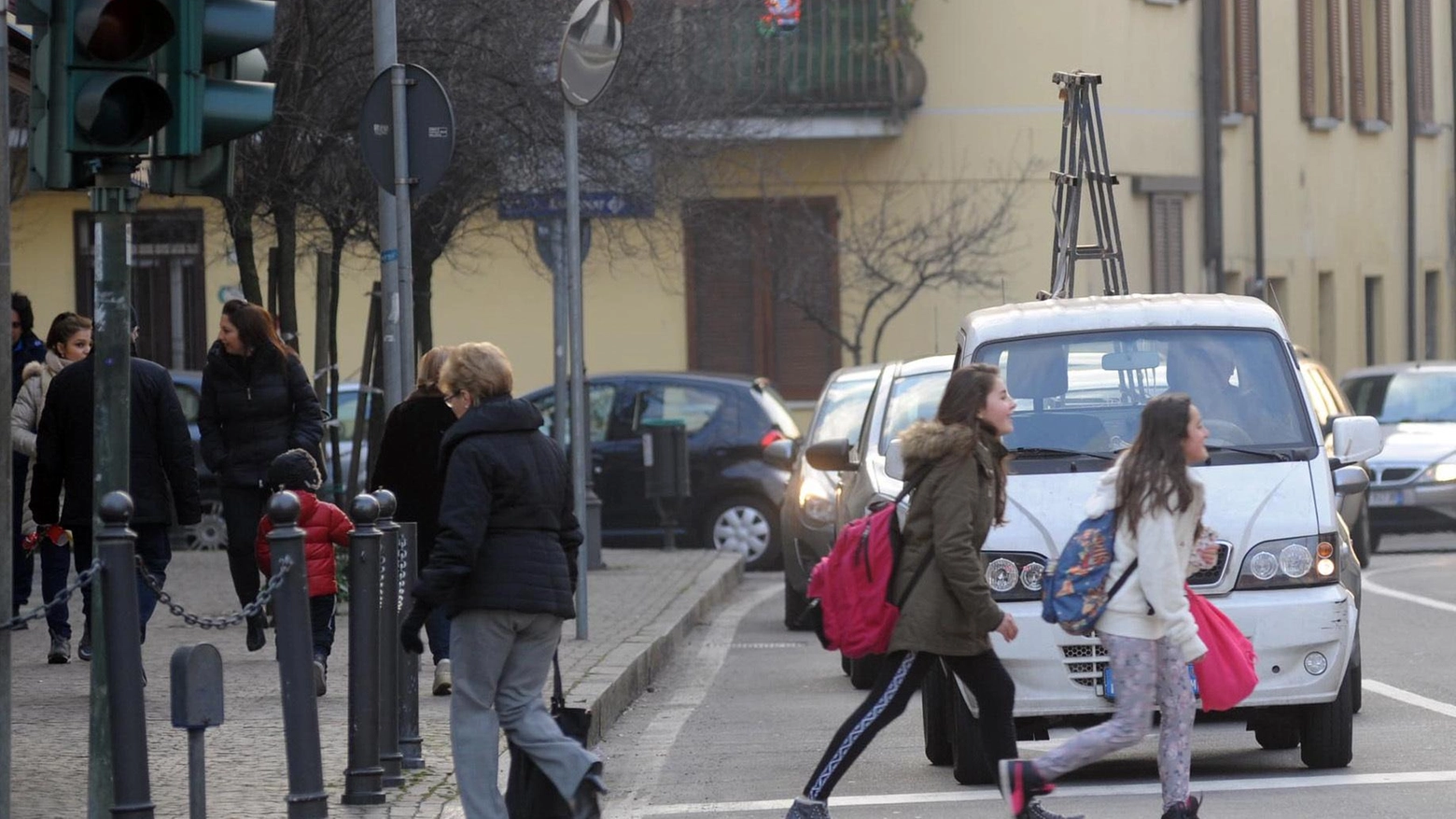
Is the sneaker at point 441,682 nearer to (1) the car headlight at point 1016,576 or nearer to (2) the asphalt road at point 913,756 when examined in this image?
(2) the asphalt road at point 913,756

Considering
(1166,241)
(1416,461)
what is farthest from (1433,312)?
(1416,461)

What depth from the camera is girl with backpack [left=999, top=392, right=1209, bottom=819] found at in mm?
7625

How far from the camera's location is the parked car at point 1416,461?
22.1 meters

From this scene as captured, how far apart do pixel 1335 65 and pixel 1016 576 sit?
96.8ft

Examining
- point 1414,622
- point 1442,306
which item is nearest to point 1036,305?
point 1414,622

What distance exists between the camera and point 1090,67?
30.4 metres

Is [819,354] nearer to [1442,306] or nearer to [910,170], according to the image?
[910,170]

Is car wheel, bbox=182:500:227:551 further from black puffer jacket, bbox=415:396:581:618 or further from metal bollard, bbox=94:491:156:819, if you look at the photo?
metal bollard, bbox=94:491:156:819

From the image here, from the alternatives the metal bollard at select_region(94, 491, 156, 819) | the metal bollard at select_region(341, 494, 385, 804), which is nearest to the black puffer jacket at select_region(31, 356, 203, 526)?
the metal bollard at select_region(341, 494, 385, 804)

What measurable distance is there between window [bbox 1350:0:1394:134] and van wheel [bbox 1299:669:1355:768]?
30175mm

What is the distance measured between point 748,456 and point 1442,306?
23.8 meters

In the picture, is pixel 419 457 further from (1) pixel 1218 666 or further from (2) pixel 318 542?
(1) pixel 1218 666

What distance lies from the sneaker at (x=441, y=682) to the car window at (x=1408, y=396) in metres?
14.5

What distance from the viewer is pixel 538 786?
7500 mm
